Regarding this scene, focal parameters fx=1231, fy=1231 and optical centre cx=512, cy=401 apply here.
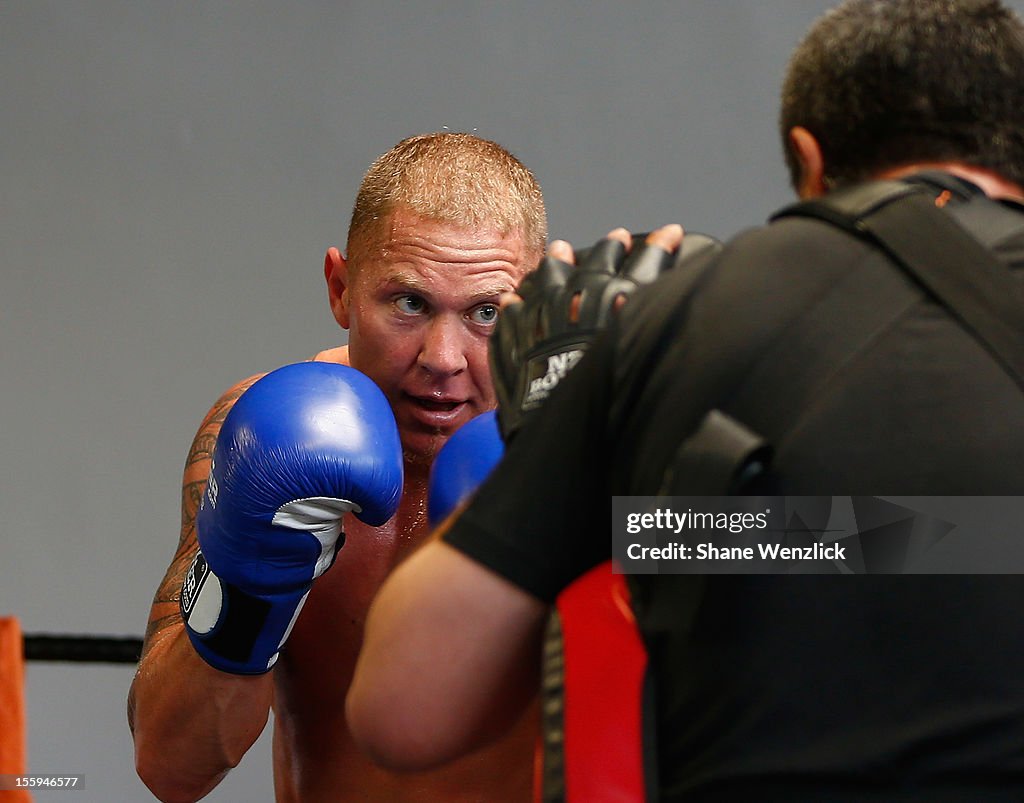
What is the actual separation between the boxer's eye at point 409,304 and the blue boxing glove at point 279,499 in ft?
0.92

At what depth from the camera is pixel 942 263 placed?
703 mm

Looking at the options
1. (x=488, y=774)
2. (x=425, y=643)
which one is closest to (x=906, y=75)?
(x=425, y=643)

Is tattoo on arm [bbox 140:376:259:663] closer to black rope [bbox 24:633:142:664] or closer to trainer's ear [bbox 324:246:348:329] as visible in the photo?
trainer's ear [bbox 324:246:348:329]

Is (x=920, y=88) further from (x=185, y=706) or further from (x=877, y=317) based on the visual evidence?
(x=185, y=706)

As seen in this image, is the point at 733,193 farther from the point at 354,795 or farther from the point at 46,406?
the point at 354,795

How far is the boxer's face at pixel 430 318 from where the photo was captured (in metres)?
1.54

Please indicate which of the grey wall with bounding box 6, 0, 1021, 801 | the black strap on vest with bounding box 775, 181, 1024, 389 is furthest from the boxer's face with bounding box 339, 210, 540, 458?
the grey wall with bounding box 6, 0, 1021, 801

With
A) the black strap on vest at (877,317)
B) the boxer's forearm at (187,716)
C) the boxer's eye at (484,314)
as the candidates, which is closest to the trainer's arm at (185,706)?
the boxer's forearm at (187,716)

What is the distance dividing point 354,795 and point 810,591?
979 millimetres

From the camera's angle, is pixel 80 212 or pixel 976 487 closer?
pixel 976 487

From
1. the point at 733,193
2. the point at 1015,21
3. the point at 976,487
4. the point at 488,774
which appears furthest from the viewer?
the point at 733,193

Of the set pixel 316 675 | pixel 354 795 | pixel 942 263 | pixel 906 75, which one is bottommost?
pixel 354 795

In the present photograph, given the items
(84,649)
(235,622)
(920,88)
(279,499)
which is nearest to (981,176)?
(920,88)

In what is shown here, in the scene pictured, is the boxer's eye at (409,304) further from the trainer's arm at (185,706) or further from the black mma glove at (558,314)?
the black mma glove at (558,314)
